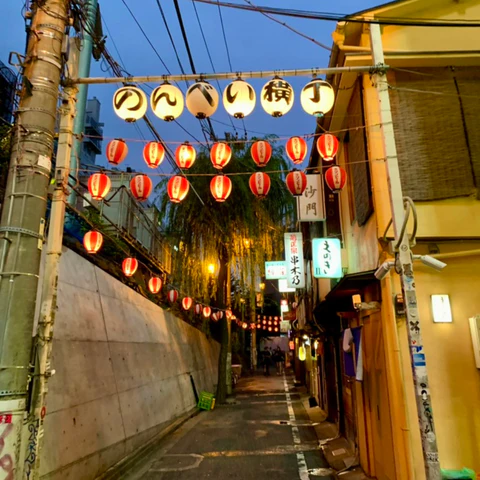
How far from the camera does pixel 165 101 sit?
6.71 meters

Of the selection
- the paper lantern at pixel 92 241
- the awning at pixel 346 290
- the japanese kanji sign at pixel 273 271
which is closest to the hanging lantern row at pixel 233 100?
the awning at pixel 346 290

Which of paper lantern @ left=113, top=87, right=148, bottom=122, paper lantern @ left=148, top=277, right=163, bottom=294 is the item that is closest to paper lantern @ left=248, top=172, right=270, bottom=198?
paper lantern @ left=113, top=87, right=148, bottom=122

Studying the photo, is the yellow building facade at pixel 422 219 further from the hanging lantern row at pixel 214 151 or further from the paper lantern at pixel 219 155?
the paper lantern at pixel 219 155

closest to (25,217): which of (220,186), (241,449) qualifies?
(220,186)

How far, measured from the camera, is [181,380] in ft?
54.9

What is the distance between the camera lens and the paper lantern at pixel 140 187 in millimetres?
9547

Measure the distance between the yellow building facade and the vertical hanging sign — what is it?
4132 mm

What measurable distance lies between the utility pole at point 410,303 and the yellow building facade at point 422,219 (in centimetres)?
42

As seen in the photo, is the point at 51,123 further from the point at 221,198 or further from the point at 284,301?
the point at 284,301

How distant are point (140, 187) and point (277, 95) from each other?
15.2 ft

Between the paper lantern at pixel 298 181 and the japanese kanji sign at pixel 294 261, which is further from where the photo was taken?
the japanese kanji sign at pixel 294 261

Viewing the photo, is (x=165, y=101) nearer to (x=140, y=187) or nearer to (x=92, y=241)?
(x=140, y=187)

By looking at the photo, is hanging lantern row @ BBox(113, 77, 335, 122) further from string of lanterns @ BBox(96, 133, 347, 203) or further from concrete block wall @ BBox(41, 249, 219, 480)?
concrete block wall @ BBox(41, 249, 219, 480)

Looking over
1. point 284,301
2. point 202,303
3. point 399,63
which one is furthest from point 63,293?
point 284,301
